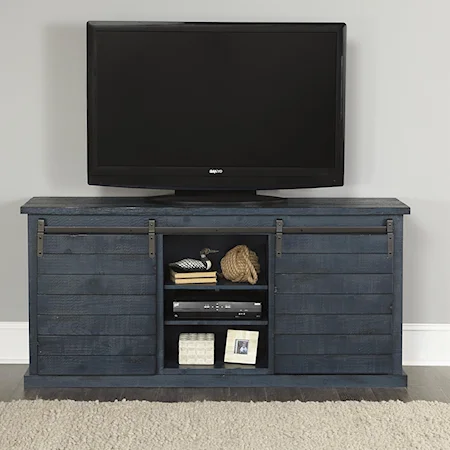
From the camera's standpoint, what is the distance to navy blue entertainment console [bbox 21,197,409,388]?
4.41 m

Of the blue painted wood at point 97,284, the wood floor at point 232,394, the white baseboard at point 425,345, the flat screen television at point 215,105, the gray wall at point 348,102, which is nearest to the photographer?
the wood floor at point 232,394

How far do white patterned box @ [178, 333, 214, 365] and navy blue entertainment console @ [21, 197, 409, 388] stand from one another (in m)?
0.05

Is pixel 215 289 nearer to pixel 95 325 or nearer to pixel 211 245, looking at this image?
Result: pixel 211 245

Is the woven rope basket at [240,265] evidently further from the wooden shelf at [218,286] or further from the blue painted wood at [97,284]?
the blue painted wood at [97,284]

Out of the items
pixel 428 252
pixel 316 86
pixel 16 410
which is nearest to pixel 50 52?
pixel 316 86

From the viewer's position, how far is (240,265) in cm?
450

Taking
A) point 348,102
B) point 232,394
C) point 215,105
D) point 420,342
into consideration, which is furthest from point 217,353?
point 348,102

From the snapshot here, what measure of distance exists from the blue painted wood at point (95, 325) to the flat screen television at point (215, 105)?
0.61 m

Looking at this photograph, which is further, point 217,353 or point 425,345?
point 425,345

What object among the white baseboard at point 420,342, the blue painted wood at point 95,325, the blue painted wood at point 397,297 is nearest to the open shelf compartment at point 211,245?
the blue painted wood at point 95,325

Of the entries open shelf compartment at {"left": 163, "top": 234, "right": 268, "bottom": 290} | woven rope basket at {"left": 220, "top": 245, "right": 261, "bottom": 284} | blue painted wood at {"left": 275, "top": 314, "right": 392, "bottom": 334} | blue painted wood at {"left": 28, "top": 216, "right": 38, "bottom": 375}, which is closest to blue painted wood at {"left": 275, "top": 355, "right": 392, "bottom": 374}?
blue painted wood at {"left": 275, "top": 314, "right": 392, "bottom": 334}

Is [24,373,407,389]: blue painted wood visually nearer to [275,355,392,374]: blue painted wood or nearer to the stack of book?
[275,355,392,374]: blue painted wood

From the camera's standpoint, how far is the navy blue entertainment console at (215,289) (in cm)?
441

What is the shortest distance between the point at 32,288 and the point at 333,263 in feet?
4.29
